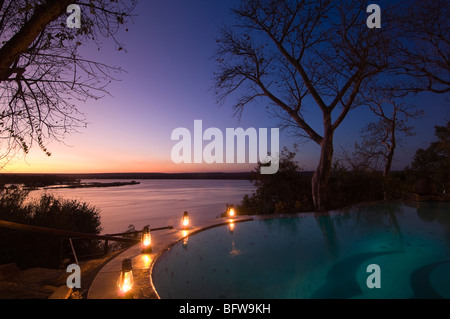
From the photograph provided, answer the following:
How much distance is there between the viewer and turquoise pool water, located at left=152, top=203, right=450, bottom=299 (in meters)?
3.78

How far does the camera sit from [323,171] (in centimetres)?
998

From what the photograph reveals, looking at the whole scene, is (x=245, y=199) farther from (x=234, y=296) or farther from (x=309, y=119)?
(x=234, y=296)

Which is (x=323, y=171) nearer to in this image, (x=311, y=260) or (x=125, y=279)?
(x=311, y=260)

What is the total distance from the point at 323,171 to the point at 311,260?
5554 millimetres

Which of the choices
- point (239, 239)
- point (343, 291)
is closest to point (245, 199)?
point (239, 239)

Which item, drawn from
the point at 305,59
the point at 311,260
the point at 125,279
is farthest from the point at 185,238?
the point at 305,59

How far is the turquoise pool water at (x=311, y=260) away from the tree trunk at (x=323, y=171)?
79.1 inches

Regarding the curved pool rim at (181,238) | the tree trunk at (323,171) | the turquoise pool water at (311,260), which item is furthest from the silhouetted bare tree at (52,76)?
the tree trunk at (323,171)

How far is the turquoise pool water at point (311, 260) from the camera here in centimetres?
378

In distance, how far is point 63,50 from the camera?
16.1 feet

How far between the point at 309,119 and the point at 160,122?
10515 millimetres

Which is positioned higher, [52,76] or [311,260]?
[52,76]

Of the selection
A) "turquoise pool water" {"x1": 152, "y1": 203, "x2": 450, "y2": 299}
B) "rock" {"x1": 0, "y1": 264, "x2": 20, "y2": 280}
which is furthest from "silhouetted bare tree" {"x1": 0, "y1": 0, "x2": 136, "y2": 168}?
"turquoise pool water" {"x1": 152, "y1": 203, "x2": 450, "y2": 299}

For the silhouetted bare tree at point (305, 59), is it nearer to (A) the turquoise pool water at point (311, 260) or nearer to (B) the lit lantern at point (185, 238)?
(A) the turquoise pool water at point (311, 260)
